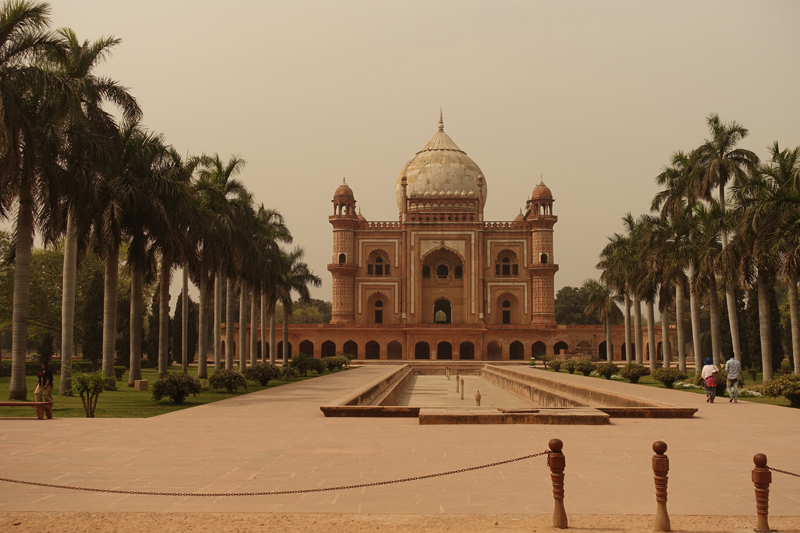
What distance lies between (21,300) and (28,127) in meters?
3.95

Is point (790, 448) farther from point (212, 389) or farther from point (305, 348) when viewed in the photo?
point (305, 348)

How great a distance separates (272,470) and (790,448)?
6.68 meters

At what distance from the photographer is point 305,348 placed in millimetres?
50219

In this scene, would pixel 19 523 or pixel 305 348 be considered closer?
pixel 19 523

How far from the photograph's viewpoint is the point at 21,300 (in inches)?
650

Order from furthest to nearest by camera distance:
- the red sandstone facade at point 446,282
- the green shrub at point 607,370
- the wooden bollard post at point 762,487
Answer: the red sandstone facade at point 446,282, the green shrub at point 607,370, the wooden bollard post at point 762,487

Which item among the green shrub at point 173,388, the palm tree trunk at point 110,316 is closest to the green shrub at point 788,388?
the green shrub at point 173,388

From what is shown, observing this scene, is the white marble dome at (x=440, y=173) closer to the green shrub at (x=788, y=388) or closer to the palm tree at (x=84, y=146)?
the palm tree at (x=84, y=146)

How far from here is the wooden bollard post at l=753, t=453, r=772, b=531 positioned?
546 cm

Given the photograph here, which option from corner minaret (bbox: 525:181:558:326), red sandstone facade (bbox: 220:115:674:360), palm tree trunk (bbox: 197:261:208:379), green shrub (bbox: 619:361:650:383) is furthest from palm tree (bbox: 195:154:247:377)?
corner minaret (bbox: 525:181:558:326)

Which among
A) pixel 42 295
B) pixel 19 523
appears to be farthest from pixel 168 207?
pixel 42 295

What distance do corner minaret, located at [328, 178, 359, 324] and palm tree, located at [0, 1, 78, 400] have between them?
3440cm

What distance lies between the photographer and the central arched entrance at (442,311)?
56084mm

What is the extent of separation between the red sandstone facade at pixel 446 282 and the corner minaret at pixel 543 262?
71 millimetres
